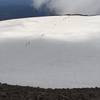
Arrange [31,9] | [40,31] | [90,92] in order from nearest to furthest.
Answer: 1. [90,92]
2. [40,31]
3. [31,9]

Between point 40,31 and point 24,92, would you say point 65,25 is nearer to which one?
point 40,31

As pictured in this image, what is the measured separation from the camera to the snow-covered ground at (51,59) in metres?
3.04

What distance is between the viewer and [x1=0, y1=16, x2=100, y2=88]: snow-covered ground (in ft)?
9.97

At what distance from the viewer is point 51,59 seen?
3045 mm

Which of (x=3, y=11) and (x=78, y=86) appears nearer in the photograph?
(x=78, y=86)

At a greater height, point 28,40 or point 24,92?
point 28,40

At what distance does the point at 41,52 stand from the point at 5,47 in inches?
13.2

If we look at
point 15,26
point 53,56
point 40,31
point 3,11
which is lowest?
point 53,56

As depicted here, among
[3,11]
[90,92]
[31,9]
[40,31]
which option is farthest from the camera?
[31,9]

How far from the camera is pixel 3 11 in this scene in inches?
234

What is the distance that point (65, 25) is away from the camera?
3.46 meters

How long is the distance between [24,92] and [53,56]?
1.48ft

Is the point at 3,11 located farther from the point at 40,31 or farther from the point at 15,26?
the point at 40,31

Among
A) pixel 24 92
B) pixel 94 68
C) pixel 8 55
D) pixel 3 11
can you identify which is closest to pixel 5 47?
pixel 8 55
